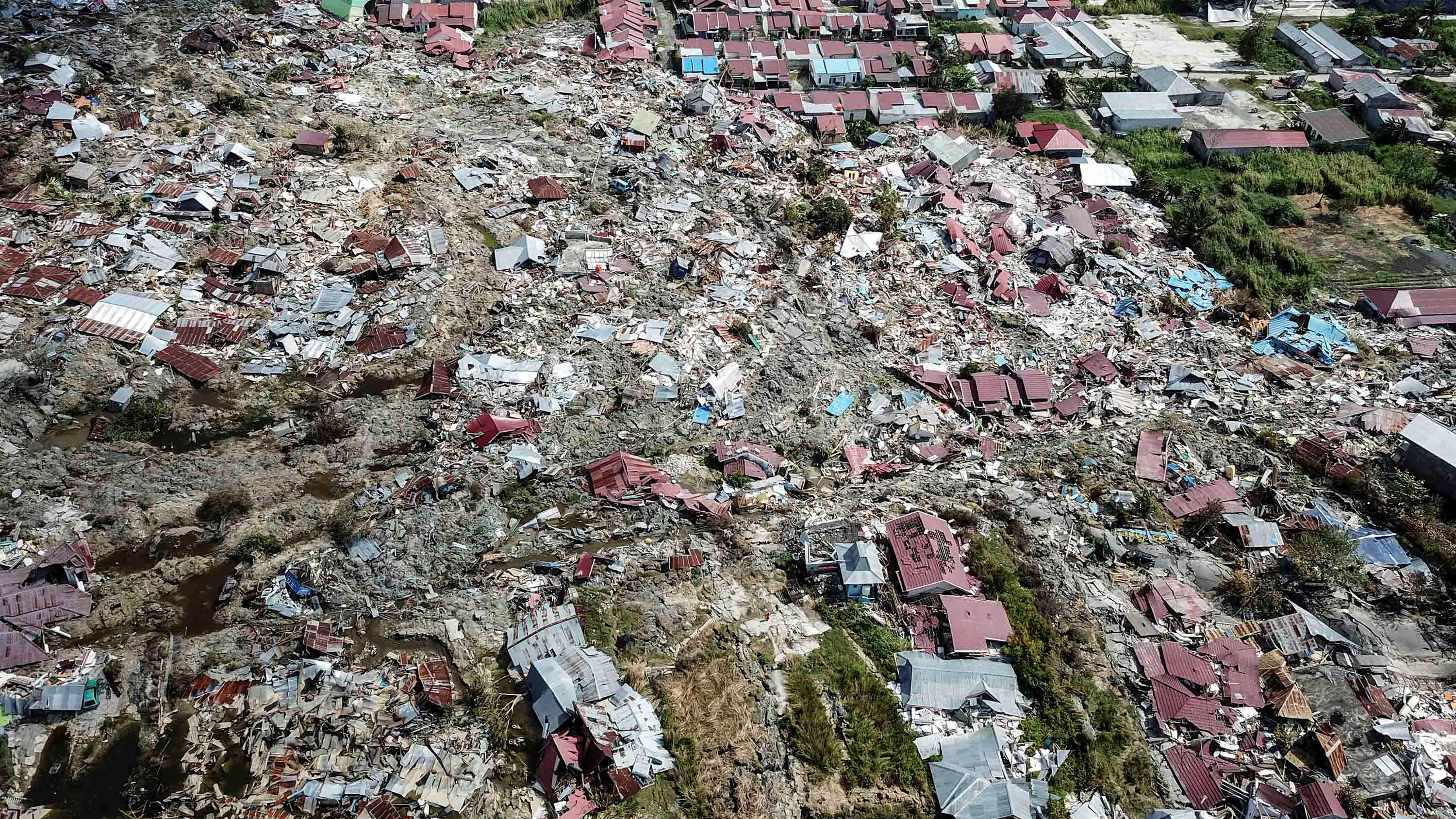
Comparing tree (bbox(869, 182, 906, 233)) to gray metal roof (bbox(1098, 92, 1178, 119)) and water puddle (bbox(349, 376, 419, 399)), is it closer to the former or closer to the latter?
gray metal roof (bbox(1098, 92, 1178, 119))

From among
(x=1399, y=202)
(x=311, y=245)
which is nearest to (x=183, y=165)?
(x=311, y=245)

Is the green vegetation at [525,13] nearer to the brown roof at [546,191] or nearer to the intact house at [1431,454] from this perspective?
the brown roof at [546,191]

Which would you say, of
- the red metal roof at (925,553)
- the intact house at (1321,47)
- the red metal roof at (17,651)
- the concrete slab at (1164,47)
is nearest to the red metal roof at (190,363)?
the red metal roof at (17,651)

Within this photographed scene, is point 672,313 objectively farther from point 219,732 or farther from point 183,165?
point 183,165

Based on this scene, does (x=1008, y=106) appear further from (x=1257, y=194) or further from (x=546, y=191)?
(x=546, y=191)

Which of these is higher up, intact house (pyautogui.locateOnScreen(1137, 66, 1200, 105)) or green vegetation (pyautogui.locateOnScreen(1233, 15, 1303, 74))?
green vegetation (pyautogui.locateOnScreen(1233, 15, 1303, 74))

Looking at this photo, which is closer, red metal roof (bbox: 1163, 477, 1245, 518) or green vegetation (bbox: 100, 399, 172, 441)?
red metal roof (bbox: 1163, 477, 1245, 518)

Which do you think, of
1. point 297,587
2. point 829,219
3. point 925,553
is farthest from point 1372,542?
point 297,587

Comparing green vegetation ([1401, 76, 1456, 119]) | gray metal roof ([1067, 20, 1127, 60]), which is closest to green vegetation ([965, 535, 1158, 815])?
gray metal roof ([1067, 20, 1127, 60])
